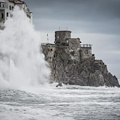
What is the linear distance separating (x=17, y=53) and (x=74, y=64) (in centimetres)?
4732

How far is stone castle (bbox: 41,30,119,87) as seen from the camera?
111 metres

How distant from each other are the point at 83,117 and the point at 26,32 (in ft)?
150

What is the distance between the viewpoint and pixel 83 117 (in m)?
29.6

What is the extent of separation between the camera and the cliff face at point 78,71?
110m

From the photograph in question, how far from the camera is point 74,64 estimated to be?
115 m

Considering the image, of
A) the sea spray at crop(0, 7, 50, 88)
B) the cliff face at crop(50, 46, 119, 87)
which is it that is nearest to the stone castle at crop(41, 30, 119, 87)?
the cliff face at crop(50, 46, 119, 87)

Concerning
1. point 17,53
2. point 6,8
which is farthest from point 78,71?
point 17,53

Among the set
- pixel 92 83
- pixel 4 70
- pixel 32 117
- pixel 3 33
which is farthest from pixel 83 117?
pixel 92 83

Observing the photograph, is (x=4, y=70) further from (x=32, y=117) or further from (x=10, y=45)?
(x=32, y=117)

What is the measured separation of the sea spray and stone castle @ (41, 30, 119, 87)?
30497 millimetres

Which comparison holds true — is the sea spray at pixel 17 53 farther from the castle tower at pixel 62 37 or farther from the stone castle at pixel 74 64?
the castle tower at pixel 62 37

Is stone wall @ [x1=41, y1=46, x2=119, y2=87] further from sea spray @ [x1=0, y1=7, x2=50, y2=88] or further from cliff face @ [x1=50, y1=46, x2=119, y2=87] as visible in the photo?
sea spray @ [x1=0, y1=7, x2=50, y2=88]

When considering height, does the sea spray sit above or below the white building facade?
below

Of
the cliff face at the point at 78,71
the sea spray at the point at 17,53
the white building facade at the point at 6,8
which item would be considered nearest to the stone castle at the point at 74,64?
the cliff face at the point at 78,71
